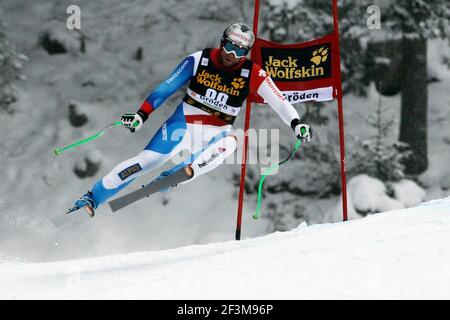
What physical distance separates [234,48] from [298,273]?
2.40 metres

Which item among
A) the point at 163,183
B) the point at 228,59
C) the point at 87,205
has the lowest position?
the point at 87,205

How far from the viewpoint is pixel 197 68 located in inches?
235

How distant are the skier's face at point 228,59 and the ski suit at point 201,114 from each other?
0.04m

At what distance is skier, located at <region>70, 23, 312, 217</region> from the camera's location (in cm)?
580

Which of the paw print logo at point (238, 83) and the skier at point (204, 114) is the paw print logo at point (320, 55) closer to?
the skier at point (204, 114)

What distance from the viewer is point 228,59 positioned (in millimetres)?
5848

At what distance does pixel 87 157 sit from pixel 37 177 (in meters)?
1.11

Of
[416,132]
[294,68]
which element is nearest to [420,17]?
[416,132]

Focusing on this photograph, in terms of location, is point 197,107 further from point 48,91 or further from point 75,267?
point 48,91

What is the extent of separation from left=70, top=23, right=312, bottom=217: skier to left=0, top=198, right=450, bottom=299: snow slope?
2.90 feet

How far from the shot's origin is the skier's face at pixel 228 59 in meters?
5.82

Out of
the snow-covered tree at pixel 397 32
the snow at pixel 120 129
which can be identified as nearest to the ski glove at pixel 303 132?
the snow at pixel 120 129

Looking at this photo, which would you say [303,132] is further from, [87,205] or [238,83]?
[87,205]

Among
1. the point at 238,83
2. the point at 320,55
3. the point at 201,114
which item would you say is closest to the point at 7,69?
the point at 320,55
